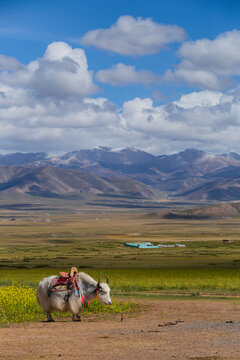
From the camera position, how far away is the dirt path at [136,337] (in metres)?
18.2

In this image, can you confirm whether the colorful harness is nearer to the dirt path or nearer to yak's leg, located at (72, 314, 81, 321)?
yak's leg, located at (72, 314, 81, 321)

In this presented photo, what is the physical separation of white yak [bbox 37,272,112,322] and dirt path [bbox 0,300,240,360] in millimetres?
804

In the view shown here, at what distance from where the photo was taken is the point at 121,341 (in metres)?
20.9

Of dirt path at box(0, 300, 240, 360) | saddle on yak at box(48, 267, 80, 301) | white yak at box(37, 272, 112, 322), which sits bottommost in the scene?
dirt path at box(0, 300, 240, 360)

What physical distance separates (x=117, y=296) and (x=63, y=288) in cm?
1202

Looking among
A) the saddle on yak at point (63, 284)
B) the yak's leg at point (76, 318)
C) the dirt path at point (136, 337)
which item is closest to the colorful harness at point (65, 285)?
the saddle on yak at point (63, 284)

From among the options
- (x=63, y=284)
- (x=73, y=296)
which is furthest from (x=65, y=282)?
(x=73, y=296)

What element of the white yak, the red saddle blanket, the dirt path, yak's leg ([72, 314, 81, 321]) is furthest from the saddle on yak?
the dirt path

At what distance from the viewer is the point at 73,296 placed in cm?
2664

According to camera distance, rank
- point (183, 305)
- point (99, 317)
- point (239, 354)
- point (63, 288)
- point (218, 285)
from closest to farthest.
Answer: point (239, 354), point (63, 288), point (99, 317), point (183, 305), point (218, 285)

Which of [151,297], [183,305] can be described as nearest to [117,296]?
[151,297]

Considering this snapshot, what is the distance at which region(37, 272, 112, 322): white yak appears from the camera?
Result: 26688mm

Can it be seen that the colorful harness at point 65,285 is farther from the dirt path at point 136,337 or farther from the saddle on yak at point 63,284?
the dirt path at point 136,337

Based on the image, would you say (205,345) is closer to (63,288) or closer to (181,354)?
(181,354)
